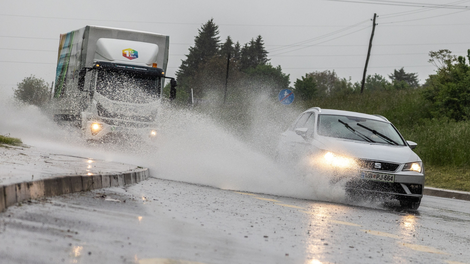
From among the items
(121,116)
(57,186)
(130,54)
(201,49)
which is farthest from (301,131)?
(201,49)

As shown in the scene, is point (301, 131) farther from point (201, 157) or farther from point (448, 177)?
point (448, 177)

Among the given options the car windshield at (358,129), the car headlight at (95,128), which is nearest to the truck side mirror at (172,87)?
the car headlight at (95,128)

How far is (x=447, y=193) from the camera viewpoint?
54.4ft

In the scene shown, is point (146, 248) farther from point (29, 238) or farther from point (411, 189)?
point (411, 189)

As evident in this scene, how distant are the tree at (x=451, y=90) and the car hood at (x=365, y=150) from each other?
15.9 metres

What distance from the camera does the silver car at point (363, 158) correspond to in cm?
1016

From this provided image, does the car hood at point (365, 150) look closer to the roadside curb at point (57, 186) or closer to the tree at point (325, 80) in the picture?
the roadside curb at point (57, 186)

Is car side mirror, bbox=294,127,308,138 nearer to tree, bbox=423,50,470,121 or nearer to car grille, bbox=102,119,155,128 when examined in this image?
car grille, bbox=102,119,155,128

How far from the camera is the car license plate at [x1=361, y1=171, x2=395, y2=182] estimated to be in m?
10.1

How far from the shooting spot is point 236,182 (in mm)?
11984

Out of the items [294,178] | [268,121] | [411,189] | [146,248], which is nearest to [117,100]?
[294,178]

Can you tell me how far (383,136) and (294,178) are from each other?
1.83 metres

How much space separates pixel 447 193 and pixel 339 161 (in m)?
7.47

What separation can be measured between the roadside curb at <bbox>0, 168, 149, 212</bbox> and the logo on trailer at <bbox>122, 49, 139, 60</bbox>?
6763 millimetres
